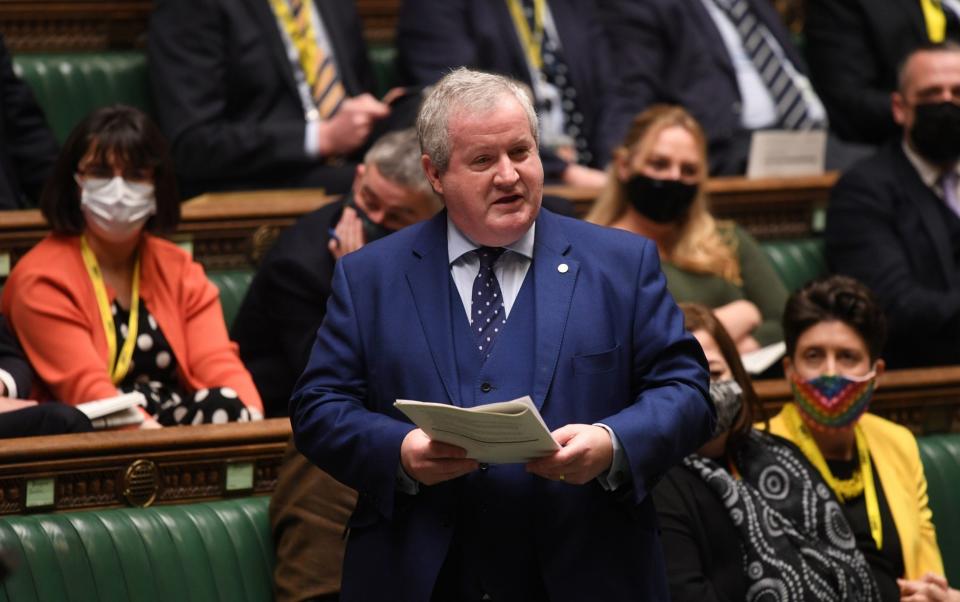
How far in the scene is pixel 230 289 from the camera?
297 cm

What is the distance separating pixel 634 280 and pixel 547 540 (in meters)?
→ 0.29

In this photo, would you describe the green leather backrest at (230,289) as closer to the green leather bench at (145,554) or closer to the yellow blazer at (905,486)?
the green leather bench at (145,554)

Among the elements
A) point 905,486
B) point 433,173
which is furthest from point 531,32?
point 433,173

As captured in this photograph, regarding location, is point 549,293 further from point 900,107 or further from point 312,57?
point 312,57

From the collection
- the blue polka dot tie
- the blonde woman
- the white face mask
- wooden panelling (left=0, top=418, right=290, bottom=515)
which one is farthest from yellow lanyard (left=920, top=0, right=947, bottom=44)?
the blue polka dot tie

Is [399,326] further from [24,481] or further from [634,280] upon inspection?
[24,481]

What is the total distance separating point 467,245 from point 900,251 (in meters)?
1.66

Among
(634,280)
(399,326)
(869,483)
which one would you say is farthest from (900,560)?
(399,326)

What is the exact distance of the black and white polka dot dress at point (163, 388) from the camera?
246 centimetres

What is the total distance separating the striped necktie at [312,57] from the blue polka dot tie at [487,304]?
1.81 metres

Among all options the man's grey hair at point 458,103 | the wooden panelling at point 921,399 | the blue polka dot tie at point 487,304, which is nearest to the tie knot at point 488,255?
the blue polka dot tie at point 487,304

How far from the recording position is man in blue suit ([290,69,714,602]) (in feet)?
5.49

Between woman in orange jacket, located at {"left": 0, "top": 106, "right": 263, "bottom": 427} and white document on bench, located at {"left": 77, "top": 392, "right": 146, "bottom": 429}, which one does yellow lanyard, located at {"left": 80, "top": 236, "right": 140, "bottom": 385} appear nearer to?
woman in orange jacket, located at {"left": 0, "top": 106, "right": 263, "bottom": 427}

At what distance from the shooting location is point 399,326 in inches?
67.8
